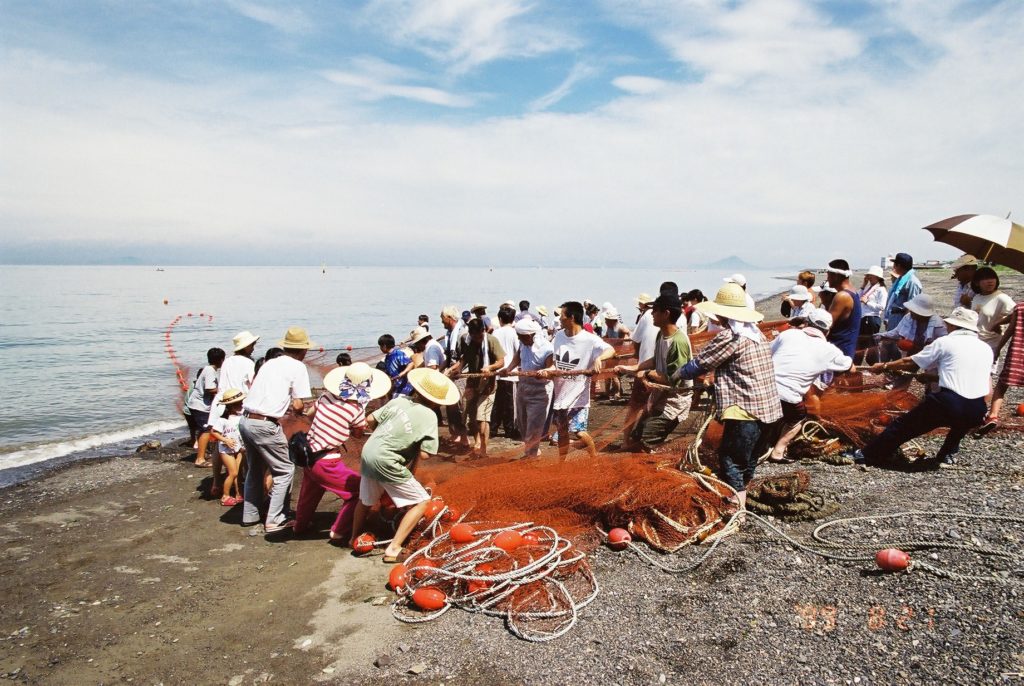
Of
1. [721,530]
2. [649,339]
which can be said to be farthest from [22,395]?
[721,530]

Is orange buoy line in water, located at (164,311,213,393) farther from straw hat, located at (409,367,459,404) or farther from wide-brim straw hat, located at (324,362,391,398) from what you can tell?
straw hat, located at (409,367,459,404)

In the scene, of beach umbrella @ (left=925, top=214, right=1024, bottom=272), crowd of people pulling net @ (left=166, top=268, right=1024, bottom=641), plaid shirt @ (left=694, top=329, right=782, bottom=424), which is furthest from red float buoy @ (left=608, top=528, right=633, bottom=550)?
beach umbrella @ (left=925, top=214, right=1024, bottom=272)

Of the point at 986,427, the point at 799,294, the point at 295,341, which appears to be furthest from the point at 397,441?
the point at 986,427

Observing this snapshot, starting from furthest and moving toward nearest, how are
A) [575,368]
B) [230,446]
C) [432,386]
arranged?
[230,446], [575,368], [432,386]

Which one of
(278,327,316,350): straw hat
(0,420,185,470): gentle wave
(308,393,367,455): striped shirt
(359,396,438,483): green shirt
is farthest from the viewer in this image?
(0,420,185,470): gentle wave

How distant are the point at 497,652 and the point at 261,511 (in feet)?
12.7

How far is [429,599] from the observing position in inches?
164

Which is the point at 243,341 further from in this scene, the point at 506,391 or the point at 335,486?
the point at 506,391

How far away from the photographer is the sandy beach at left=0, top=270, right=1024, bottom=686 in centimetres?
339

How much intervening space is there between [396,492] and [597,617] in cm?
196

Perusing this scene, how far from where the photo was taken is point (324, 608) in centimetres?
443

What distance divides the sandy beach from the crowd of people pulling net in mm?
192

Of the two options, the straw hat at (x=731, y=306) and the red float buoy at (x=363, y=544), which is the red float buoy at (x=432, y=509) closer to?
the red float buoy at (x=363, y=544)

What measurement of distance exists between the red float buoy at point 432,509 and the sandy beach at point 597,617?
0.58 m
